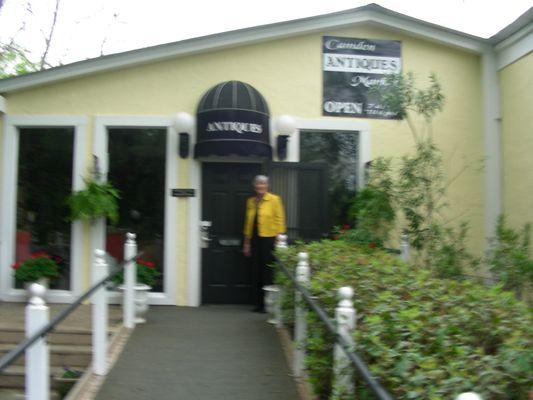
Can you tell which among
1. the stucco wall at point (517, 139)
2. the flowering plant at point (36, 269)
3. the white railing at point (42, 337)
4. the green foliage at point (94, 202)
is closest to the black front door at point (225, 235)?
the green foliage at point (94, 202)

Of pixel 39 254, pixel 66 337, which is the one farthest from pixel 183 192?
pixel 66 337

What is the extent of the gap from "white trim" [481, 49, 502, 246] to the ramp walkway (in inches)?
142

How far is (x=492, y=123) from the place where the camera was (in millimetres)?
7637

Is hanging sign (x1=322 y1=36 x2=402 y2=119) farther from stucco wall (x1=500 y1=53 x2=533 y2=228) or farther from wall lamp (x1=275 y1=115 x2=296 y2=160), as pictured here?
stucco wall (x1=500 y1=53 x2=533 y2=228)

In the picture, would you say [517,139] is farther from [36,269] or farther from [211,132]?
[36,269]

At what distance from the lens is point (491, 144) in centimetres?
763

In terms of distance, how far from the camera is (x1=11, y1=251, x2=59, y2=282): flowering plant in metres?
6.93

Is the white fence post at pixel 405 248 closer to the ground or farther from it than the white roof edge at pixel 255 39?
closer to the ground

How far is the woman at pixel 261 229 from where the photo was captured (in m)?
6.73

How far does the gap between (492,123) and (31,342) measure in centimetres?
676

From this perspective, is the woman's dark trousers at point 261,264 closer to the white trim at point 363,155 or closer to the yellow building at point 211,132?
the yellow building at point 211,132

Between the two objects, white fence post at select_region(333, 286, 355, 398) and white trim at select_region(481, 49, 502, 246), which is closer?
white fence post at select_region(333, 286, 355, 398)

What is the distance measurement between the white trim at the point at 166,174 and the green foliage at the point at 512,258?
13.3ft

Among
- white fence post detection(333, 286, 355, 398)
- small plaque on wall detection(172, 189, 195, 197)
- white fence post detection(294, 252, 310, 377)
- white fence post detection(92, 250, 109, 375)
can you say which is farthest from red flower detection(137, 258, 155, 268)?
white fence post detection(333, 286, 355, 398)
